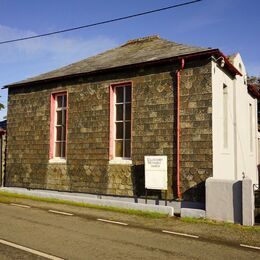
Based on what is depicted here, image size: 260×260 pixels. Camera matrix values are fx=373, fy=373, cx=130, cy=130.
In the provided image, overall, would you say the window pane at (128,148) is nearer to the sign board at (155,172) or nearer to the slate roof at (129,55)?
the sign board at (155,172)

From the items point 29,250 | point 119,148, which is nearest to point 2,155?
point 119,148

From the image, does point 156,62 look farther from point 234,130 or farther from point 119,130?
point 234,130

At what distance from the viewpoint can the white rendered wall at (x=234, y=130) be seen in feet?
38.9

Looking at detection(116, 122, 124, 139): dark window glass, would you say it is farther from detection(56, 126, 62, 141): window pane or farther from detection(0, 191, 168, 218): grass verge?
detection(56, 126, 62, 141): window pane

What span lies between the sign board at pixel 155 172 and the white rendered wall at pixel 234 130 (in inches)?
62.9

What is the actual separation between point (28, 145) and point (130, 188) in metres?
5.65

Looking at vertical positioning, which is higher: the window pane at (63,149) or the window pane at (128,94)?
the window pane at (128,94)

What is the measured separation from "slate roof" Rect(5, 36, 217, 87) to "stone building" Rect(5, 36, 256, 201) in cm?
7

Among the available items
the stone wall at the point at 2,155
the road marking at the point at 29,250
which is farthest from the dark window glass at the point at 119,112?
the road marking at the point at 29,250

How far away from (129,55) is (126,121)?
315 cm

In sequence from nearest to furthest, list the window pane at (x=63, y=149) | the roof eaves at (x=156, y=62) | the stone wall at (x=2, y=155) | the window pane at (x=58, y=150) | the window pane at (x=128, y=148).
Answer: the roof eaves at (x=156, y=62) → the window pane at (x=128, y=148) → the window pane at (x=63, y=149) → the window pane at (x=58, y=150) → the stone wall at (x=2, y=155)

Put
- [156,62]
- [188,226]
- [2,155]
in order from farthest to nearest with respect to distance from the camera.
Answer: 1. [2,155]
2. [156,62]
3. [188,226]

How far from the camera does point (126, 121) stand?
13.5 metres

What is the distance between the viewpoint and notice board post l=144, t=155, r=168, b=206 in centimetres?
1191
